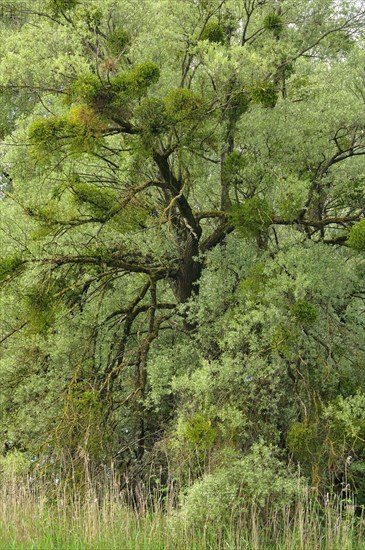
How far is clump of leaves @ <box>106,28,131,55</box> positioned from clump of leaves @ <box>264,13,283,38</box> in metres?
1.98

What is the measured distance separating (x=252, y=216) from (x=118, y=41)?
2.93m

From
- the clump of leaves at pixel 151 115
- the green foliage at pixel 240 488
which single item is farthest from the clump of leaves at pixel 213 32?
the green foliage at pixel 240 488

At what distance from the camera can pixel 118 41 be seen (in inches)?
458

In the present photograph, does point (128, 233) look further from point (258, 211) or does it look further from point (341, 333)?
point (341, 333)

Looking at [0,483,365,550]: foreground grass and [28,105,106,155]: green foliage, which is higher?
[28,105,106,155]: green foliage

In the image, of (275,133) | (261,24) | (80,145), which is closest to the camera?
(80,145)

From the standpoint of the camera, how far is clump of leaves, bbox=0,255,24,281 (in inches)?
433

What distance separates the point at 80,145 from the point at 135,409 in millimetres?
3809

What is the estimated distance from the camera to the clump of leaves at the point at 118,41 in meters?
11.6

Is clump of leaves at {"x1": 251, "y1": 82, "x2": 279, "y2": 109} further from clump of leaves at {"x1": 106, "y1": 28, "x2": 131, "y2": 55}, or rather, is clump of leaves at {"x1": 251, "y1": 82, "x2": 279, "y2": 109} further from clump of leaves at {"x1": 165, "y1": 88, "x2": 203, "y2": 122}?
clump of leaves at {"x1": 106, "y1": 28, "x2": 131, "y2": 55}

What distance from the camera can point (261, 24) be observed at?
1266 cm

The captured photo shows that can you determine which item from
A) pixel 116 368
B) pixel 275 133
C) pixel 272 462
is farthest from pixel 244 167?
pixel 272 462

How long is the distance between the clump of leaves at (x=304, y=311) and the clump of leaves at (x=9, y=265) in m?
3.52

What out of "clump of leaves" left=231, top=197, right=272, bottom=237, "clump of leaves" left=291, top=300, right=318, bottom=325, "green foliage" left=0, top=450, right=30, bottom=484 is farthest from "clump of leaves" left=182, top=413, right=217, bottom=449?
"clump of leaves" left=231, top=197, right=272, bottom=237
